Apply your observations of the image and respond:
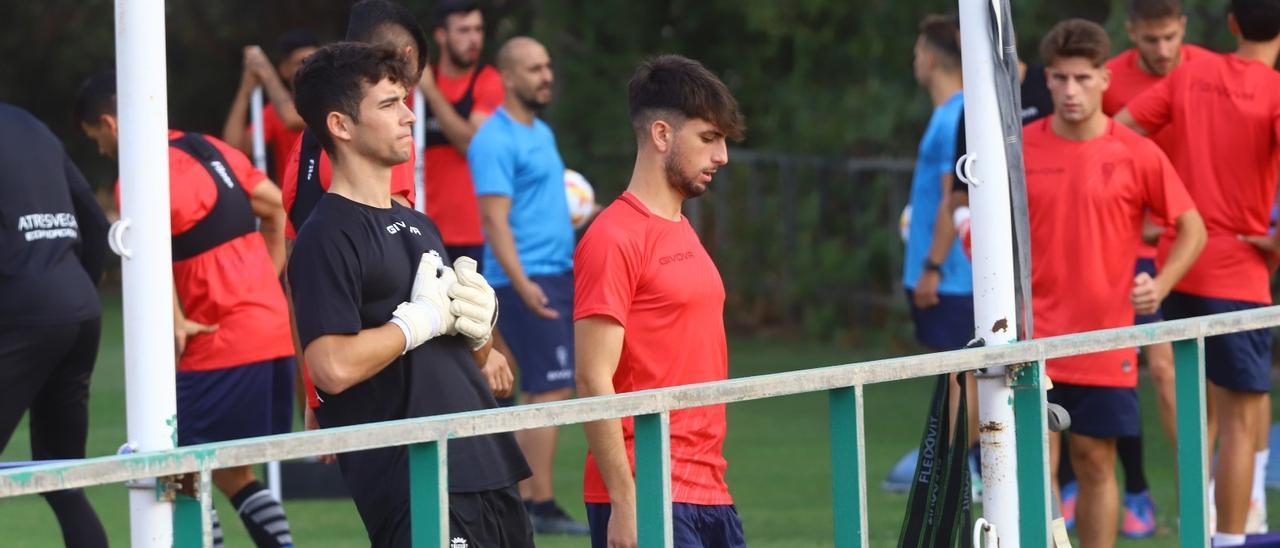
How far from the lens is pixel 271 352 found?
647 centimetres

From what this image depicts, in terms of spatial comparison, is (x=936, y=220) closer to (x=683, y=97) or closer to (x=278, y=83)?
(x=278, y=83)

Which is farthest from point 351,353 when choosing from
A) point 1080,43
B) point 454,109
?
point 454,109

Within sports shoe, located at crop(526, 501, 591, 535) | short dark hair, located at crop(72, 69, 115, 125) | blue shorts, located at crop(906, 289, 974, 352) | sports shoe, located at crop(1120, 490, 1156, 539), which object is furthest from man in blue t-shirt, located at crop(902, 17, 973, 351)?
short dark hair, located at crop(72, 69, 115, 125)

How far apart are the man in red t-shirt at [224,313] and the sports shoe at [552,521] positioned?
143 cm

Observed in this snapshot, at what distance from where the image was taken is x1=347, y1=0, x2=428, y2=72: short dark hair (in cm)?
523

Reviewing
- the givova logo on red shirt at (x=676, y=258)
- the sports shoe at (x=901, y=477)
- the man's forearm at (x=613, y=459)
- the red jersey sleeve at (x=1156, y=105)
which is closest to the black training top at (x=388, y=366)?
the man's forearm at (x=613, y=459)

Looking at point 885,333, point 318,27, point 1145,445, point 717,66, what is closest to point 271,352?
point 1145,445

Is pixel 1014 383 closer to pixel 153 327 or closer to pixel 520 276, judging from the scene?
pixel 153 327

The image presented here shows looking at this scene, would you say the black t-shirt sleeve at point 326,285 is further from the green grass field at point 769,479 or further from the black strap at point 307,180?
the green grass field at point 769,479

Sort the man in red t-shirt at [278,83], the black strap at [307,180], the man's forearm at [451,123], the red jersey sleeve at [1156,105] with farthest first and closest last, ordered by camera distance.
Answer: the man's forearm at [451,123], the man in red t-shirt at [278,83], the red jersey sleeve at [1156,105], the black strap at [307,180]

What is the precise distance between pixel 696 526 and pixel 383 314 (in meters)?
0.94

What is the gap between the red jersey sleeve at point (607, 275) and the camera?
13.5 feet

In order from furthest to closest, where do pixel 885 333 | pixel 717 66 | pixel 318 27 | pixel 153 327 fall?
pixel 318 27 → pixel 717 66 → pixel 885 333 → pixel 153 327

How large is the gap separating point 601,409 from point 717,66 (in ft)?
45.2
